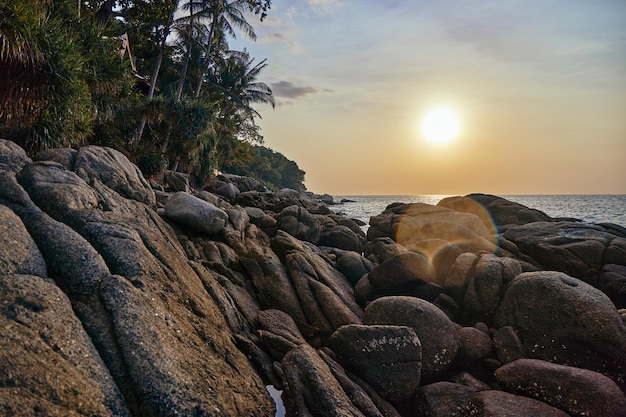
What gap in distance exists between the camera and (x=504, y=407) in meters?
5.88

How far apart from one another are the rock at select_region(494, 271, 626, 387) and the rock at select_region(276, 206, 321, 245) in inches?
358

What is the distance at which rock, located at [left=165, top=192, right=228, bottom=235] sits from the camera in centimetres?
1052

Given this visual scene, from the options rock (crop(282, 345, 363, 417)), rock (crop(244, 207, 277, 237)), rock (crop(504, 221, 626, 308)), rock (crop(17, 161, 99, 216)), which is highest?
rock (crop(504, 221, 626, 308))

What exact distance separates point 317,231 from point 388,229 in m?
6.20

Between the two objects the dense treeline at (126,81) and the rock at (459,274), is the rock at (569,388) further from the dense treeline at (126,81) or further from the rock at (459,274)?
the dense treeline at (126,81)

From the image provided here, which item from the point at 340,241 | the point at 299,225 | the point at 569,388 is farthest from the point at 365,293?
the point at 340,241

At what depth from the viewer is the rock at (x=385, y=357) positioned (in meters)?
6.68

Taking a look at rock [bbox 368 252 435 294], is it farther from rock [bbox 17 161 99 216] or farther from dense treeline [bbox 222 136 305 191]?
dense treeline [bbox 222 136 305 191]

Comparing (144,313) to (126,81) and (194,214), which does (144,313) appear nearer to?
(194,214)

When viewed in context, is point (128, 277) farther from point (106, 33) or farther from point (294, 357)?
point (106, 33)

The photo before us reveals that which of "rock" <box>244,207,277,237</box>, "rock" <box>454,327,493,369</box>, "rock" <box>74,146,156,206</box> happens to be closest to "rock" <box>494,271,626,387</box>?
"rock" <box>454,327,493,369</box>

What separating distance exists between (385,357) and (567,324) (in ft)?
14.1

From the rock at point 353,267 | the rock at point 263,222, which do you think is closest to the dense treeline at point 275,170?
the rock at point 263,222

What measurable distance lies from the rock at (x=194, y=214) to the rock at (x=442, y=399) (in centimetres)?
716
